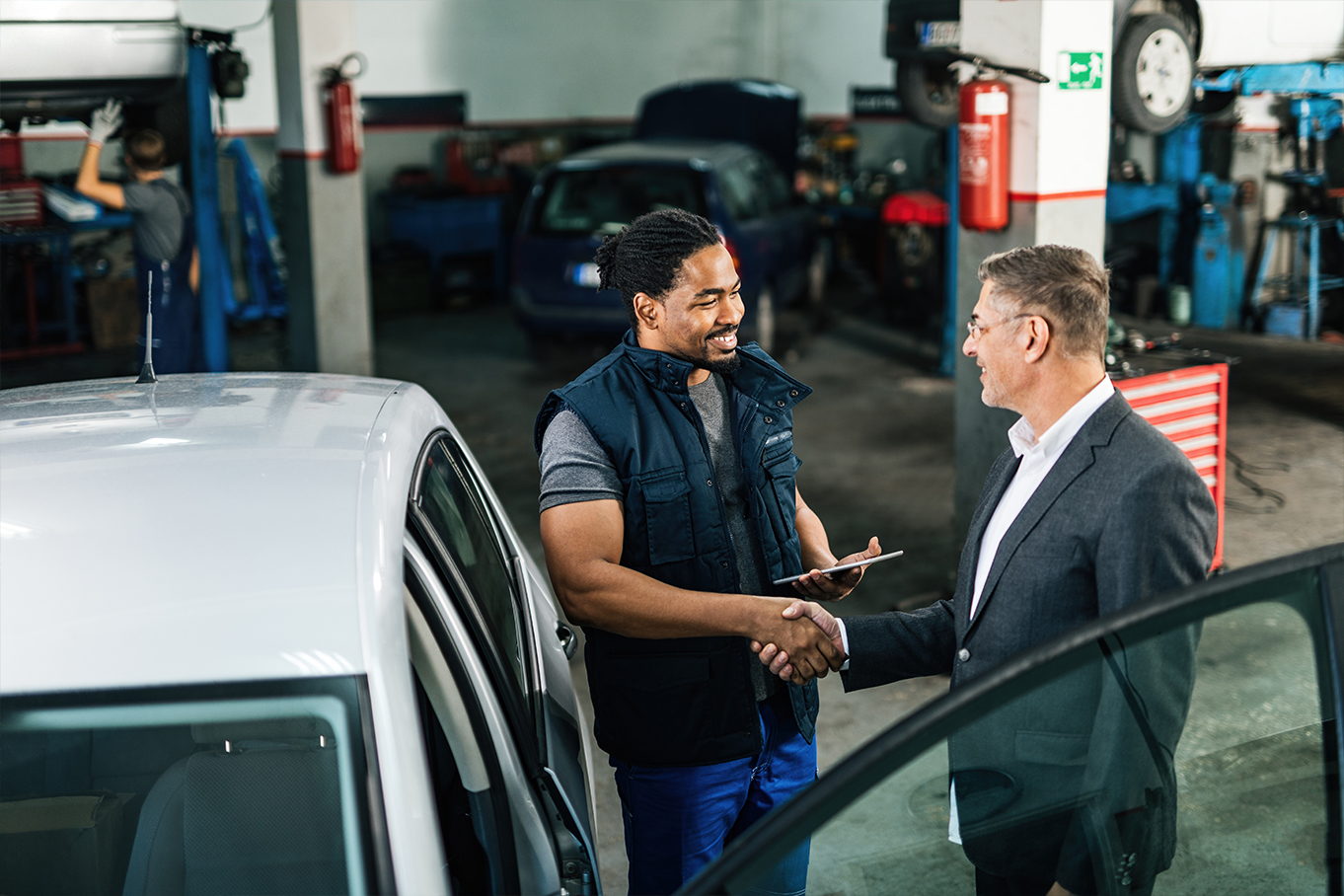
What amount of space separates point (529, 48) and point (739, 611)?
1291 centimetres

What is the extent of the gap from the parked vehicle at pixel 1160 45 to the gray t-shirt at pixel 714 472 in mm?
3093

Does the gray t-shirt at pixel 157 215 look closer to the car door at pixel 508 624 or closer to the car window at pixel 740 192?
the car window at pixel 740 192

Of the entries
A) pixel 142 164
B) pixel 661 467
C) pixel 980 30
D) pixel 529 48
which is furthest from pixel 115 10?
pixel 529 48

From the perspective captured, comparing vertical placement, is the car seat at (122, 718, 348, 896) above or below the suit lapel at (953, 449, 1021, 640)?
below

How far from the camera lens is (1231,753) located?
1.63m

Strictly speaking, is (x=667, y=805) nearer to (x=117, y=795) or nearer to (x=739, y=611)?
(x=739, y=611)

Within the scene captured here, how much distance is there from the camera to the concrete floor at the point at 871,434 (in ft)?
17.3

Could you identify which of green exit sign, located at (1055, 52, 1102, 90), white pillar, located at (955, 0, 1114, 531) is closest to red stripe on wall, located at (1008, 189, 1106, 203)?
white pillar, located at (955, 0, 1114, 531)

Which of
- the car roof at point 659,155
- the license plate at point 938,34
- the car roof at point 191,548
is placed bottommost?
the car roof at point 191,548

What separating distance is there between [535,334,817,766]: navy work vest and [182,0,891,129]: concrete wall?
1097 centimetres

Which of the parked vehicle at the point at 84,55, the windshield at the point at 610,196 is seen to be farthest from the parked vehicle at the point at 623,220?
the parked vehicle at the point at 84,55

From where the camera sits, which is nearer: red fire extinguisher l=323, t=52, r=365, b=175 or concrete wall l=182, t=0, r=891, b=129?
red fire extinguisher l=323, t=52, r=365, b=175

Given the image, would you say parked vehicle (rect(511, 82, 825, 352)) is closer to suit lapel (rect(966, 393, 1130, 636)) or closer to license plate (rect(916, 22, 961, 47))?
license plate (rect(916, 22, 961, 47))

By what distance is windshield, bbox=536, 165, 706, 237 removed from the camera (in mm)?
8844
